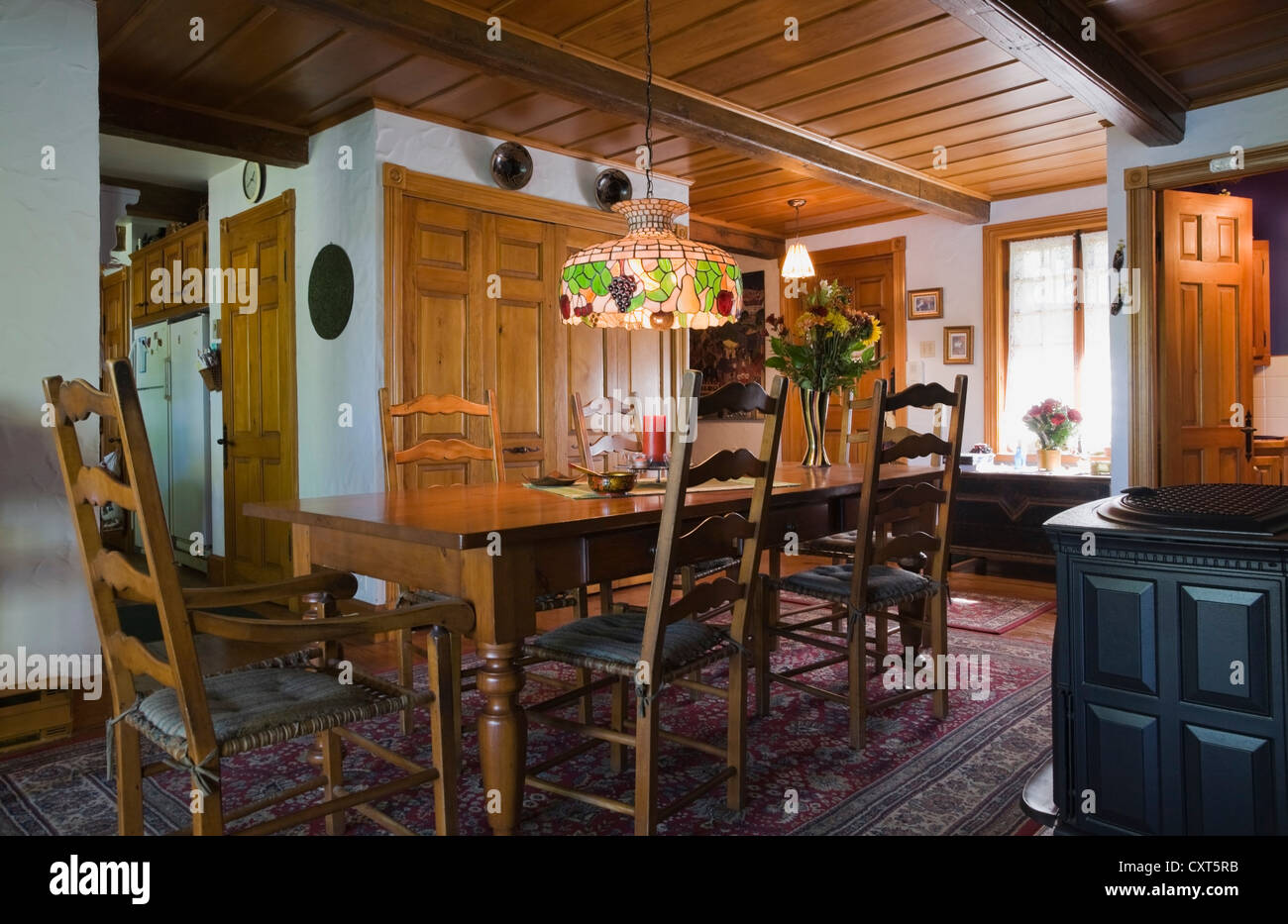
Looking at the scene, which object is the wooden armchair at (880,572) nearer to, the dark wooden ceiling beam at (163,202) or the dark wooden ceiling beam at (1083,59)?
the dark wooden ceiling beam at (1083,59)

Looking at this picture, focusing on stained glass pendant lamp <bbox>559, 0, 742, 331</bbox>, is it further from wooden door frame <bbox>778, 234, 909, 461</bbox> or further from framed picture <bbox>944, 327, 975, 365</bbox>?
wooden door frame <bbox>778, 234, 909, 461</bbox>

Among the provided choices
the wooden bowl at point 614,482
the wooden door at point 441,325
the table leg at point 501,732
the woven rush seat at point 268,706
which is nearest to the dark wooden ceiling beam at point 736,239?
the wooden door at point 441,325

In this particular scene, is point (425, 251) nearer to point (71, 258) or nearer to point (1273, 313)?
point (71, 258)

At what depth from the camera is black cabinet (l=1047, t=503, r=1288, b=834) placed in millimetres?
1316

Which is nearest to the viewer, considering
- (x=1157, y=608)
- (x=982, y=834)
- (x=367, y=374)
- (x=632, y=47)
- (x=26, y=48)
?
(x=1157, y=608)

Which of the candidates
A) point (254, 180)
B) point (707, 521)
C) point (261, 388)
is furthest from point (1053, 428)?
point (254, 180)

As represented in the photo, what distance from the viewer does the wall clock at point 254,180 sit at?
4.78 m

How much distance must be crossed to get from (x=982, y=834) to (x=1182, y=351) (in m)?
3.39

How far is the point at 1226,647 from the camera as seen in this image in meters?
1.35

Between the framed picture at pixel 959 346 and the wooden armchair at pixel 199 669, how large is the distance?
16.8 feet

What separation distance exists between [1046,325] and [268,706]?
5.56 m
